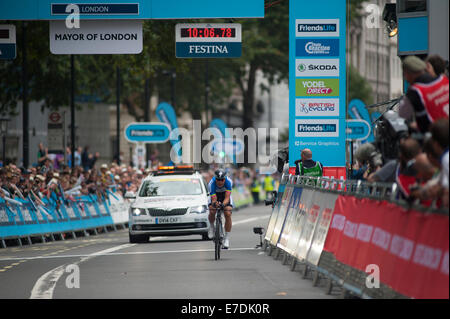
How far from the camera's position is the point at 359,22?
11044 cm

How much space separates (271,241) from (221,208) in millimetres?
1160

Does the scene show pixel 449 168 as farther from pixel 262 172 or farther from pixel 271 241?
pixel 262 172

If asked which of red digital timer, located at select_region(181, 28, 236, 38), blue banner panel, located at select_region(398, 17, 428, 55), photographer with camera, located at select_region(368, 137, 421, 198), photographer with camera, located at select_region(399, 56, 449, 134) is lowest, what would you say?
photographer with camera, located at select_region(368, 137, 421, 198)

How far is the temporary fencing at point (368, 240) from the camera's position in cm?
1012

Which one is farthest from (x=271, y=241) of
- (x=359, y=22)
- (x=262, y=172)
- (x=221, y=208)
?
(x=359, y=22)

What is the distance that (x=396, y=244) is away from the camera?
11.2 metres

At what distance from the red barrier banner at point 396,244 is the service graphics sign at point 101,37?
14977 mm

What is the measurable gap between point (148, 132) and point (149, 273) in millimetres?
25918

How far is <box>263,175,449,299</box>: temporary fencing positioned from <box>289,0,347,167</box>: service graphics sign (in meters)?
6.38

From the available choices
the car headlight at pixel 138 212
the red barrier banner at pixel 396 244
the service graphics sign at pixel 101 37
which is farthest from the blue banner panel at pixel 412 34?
the service graphics sign at pixel 101 37

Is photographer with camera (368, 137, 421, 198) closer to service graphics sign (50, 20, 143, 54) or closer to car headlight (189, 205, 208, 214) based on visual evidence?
car headlight (189, 205, 208, 214)

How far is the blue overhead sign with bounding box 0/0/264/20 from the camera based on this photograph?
2748 cm

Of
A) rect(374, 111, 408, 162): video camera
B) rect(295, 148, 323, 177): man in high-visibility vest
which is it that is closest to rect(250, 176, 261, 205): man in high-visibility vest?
rect(295, 148, 323, 177): man in high-visibility vest

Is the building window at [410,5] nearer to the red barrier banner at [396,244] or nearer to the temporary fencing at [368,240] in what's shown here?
the temporary fencing at [368,240]
